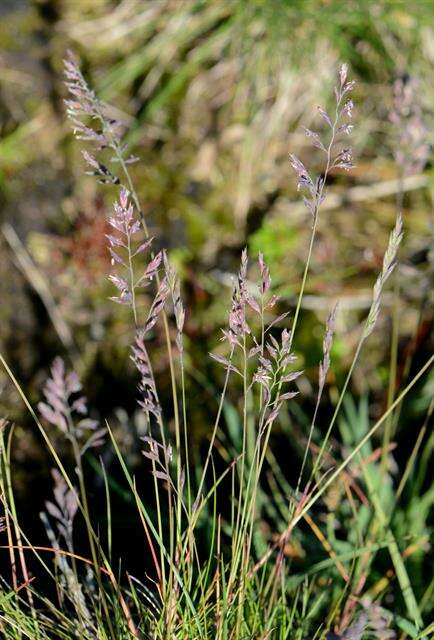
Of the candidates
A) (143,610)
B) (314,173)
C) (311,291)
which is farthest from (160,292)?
(314,173)

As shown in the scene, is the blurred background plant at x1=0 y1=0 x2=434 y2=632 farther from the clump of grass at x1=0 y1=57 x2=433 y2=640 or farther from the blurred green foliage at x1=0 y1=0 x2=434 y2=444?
the clump of grass at x1=0 y1=57 x2=433 y2=640

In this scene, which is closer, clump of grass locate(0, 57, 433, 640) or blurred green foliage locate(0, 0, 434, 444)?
clump of grass locate(0, 57, 433, 640)

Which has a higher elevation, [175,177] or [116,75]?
[116,75]

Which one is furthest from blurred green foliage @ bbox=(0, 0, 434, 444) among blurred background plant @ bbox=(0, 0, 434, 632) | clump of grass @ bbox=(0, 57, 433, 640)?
clump of grass @ bbox=(0, 57, 433, 640)

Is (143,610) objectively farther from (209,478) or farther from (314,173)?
(314,173)

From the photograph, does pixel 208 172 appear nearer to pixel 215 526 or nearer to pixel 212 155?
pixel 212 155

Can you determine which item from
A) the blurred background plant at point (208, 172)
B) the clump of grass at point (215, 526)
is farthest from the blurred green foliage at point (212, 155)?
the clump of grass at point (215, 526)

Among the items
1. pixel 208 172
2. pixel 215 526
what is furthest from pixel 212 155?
pixel 215 526
